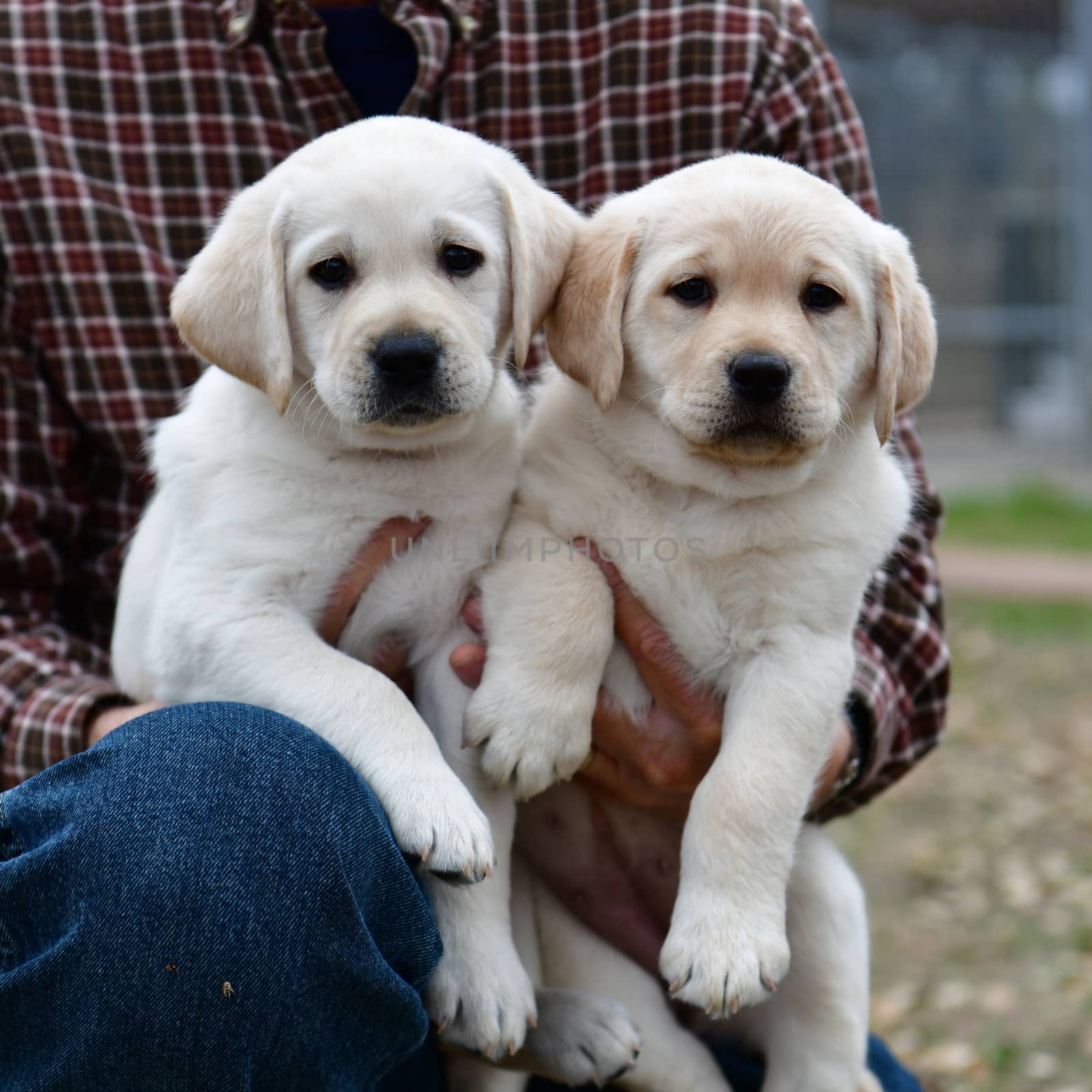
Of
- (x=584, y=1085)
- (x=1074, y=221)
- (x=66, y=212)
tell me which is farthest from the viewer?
(x=1074, y=221)

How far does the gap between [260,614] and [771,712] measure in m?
0.88

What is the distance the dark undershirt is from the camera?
3.04 m

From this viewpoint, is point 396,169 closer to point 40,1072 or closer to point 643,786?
point 643,786

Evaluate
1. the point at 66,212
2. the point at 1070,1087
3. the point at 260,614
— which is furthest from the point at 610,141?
the point at 1070,1087

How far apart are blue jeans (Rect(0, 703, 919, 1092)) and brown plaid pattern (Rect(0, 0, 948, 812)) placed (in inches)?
36.1

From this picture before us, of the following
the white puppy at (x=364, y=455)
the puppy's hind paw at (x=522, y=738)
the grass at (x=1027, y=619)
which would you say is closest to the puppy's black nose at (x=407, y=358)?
the white puppy at (x=364, y=455)

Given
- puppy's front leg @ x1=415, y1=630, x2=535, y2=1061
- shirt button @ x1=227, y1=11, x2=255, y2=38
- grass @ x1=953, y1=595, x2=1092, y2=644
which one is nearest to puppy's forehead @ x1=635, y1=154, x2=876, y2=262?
puppy's front leg @ x1=415, y1=630, x2=535, y2=1061

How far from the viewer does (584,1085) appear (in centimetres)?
252

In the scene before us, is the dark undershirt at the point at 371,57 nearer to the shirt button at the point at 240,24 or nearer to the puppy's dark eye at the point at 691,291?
the shirt button at the point at 240,24

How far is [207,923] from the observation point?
196cm

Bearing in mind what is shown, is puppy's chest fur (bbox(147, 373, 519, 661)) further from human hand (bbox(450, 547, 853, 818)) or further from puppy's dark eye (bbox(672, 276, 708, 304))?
puppy's dark eye (bbox(672, 276, 708, 304))

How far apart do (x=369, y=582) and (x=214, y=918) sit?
725mm

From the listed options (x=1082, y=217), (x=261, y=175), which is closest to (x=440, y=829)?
(x=261, y=175)

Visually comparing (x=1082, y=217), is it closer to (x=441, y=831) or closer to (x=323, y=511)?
(x=323, y=511)
